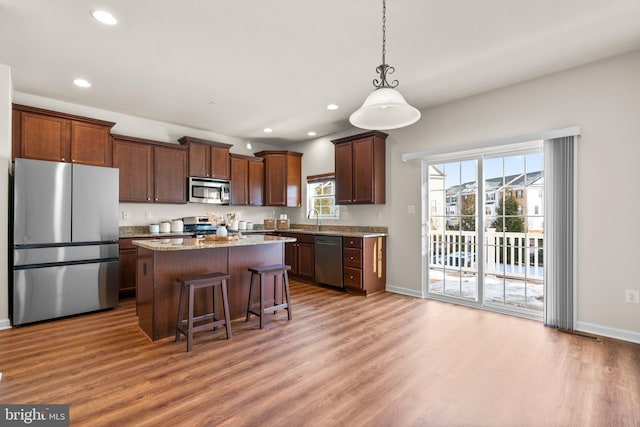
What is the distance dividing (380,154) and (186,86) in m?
2.85

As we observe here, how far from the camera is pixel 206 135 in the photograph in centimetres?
591

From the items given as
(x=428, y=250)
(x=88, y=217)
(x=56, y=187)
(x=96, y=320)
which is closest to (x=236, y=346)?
(x=96, y=320)

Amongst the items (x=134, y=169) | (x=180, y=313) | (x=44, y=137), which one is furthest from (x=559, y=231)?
(x=44, y=137)

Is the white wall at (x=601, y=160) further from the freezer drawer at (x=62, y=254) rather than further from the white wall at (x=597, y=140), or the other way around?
the freezer drawer at (x=62, y=254)

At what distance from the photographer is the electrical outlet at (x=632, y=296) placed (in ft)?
9.61

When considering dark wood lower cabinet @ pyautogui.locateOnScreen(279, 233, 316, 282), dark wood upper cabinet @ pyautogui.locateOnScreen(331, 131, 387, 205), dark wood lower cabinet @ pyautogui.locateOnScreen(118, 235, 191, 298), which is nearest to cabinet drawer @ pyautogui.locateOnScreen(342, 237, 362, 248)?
dark wood upper cabinet @ pyautogui.locateOnScreen(331, 131, 387, 205)

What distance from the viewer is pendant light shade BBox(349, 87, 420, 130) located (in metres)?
2.13

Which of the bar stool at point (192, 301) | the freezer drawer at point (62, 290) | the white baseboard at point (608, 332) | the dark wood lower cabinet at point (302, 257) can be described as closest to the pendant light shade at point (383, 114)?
the bar stool at point (192, 301)

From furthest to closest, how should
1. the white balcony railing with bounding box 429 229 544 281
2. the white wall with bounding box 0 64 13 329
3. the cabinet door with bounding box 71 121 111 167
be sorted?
the cabinet door with bounding box 71 121 111 167, the white balcony railing with bounding box 429 229 544 281, the white wall with bounding box 0 64 13 329

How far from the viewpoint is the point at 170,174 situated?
5086mm

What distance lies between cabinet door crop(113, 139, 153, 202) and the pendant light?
375cm

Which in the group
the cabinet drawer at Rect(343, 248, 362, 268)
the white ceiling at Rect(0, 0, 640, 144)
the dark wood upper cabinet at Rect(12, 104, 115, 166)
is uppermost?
the white ceiling at Rect(0, 0, 640, 144)

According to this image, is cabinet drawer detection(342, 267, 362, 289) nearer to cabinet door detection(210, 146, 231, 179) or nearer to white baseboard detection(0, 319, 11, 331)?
cabinet door detection(210, 146, 231, 179)

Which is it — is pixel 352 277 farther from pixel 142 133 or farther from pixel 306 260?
pixel 142 133
